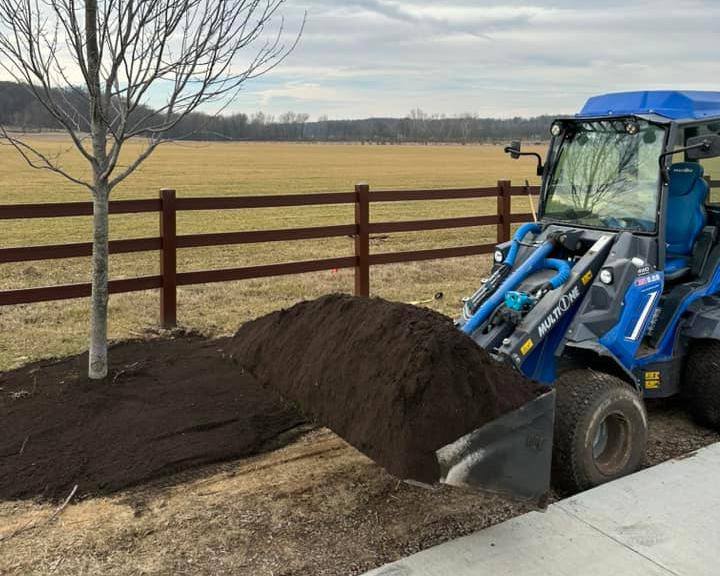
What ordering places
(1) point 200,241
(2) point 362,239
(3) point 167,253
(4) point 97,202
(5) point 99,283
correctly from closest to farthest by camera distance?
(4) point 97,202 → (5) point 99,283 → (3) point 167,253 → (1) point 200,241 → (2) point 362,239

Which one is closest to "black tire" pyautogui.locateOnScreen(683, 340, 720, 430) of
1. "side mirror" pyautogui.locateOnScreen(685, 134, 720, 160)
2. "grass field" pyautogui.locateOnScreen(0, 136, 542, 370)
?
"side mirror" pyautogui.locateOnScreen(685, 134, 720, 160)

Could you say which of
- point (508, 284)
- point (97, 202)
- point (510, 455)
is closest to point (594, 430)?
point (510, 455)

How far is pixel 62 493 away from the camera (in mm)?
4141

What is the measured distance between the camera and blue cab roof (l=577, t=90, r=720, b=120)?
5.00 metres

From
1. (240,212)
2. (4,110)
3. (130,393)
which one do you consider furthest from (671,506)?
(240,212)

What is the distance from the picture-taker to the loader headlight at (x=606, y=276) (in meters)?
4.57

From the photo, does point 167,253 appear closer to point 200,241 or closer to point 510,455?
point 200,241

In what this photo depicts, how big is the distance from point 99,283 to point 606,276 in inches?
150

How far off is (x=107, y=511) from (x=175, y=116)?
301 centimetres

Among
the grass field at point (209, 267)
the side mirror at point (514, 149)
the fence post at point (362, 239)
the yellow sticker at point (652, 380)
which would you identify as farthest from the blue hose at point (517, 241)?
the fence post at point (362, 239)

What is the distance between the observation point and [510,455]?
11.1ft

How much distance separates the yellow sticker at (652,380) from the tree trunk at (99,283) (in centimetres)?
415

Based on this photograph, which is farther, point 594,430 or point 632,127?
point 632,127

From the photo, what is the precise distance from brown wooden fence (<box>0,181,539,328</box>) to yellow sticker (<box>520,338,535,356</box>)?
155 inches
